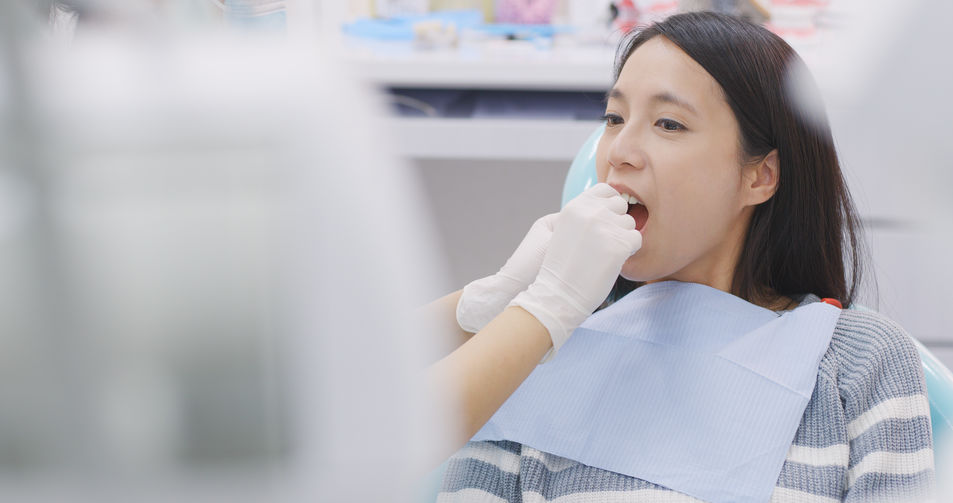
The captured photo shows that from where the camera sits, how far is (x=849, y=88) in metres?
0.57

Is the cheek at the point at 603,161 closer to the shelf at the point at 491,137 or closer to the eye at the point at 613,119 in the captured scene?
the eye at the point at 613,119

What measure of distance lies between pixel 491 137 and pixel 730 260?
38.8 inches

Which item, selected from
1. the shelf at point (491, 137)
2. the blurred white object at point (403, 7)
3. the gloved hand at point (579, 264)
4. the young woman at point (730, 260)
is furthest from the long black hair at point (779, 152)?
the blurred white object at point (403, 7)

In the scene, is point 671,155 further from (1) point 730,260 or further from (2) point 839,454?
(2) point 839,454

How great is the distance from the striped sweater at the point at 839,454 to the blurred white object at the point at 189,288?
75cm

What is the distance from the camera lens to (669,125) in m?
1.09

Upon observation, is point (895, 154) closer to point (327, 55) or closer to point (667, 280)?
point (327, 55)

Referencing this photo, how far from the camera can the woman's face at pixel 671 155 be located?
1080 mm

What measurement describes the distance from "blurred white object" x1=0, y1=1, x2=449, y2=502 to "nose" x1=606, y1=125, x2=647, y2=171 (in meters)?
0.79

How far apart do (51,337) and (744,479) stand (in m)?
0.83

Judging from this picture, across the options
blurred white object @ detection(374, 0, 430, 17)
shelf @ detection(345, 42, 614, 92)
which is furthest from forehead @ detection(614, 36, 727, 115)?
blurred white object @ detection(374, 0, 430, 17)

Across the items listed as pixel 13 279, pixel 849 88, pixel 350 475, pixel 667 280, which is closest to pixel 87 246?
pixel 13 279

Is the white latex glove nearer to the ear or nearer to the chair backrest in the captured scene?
the ear

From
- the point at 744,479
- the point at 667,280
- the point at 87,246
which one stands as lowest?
the point at 744,479
